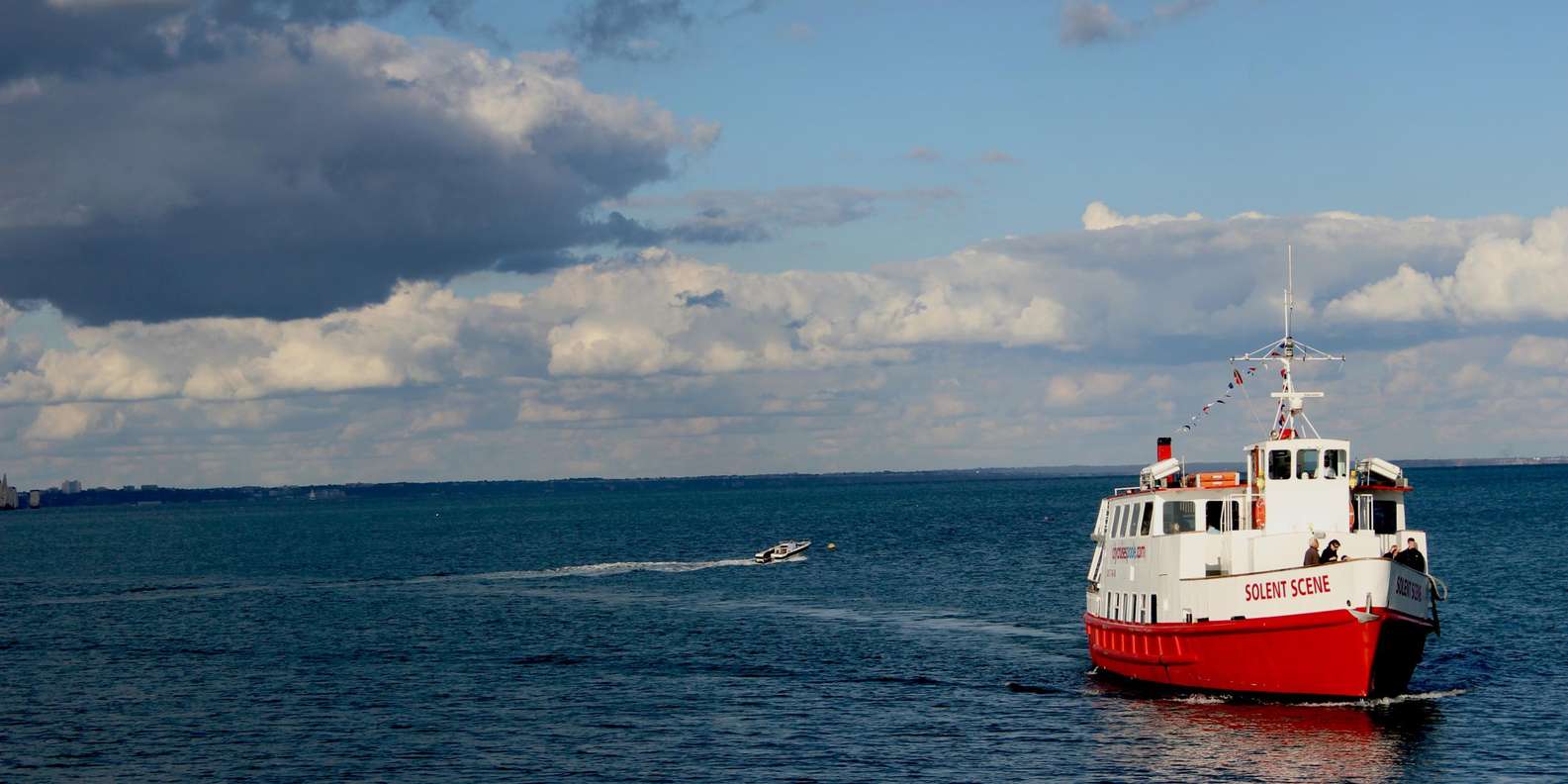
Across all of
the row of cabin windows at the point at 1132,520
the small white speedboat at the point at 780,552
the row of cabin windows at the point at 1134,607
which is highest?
the row of cabin windows at the point at 1132,520

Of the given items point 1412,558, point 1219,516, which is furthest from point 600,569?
point 1412,558

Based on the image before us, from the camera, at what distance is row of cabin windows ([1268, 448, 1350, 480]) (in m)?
56.2

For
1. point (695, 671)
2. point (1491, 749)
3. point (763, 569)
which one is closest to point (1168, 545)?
point (1491, 749)

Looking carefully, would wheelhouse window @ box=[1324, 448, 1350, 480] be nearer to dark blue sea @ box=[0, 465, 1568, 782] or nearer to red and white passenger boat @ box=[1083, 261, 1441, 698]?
red and white passenger boat @ box=[1083, 261, 1441, 698]

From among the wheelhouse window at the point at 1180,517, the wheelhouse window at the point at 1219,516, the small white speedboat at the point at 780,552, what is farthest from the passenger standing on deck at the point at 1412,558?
the small white speedboat at the point at 780,552

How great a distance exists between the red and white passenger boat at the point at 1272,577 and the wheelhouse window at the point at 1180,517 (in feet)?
0.18

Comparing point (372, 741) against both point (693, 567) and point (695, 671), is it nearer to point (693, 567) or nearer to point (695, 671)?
point (695, 671)

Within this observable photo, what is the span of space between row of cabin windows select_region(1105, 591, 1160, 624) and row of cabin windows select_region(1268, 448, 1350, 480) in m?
6.51

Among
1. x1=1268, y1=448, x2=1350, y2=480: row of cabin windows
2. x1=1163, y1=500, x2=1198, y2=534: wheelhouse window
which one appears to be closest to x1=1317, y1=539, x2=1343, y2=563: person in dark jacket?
x1=1268, y1=448, x2=1350, y2=480: row of cabin windows

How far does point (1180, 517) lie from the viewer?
58500 millimetres

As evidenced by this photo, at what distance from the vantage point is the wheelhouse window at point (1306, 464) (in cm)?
5619

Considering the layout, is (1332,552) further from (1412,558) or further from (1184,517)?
(1184,517)

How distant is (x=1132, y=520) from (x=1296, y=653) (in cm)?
1125

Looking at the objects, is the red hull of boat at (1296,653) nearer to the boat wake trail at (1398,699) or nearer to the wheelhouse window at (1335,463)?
the boat wake trail at (1398,699)
